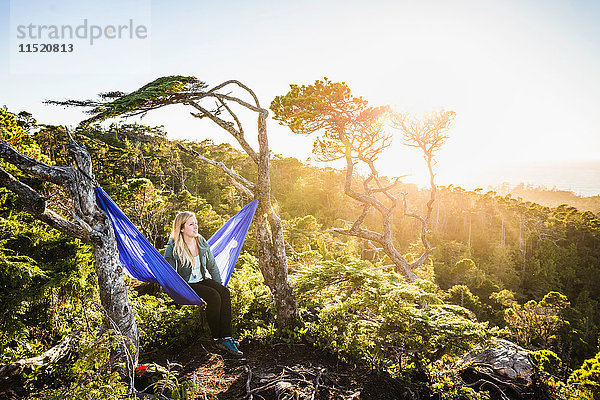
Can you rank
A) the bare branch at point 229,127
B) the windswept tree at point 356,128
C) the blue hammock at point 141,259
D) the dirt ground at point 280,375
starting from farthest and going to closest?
the windswept tree at point 356,128
the bare branch at point 229,127
the blue hammock at point 141,259
the dirt ground at point 280,375

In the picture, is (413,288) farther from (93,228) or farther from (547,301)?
(547,301)

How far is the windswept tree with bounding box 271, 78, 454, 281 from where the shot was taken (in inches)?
195

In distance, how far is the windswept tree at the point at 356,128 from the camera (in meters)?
4.96

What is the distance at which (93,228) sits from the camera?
183cm

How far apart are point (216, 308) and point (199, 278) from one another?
290mm

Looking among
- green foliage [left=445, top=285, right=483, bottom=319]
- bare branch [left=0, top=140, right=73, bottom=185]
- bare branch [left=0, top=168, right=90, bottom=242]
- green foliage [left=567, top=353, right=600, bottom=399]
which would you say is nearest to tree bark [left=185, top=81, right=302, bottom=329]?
bare branch [left=0, top=140, right=73, bottom=185]

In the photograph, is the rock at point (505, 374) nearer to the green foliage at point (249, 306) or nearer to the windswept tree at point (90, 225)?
the green foliage at point (249, 306)

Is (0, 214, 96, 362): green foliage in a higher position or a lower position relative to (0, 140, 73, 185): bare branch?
lower

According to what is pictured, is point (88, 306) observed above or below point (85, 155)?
below

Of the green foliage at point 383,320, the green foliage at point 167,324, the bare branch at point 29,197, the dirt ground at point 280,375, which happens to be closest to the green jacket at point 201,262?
the green foliage at point 167,324

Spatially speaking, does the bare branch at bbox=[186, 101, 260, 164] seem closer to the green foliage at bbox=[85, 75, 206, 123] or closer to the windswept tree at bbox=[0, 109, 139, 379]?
the green foliage at bbox=[85, 75, 206, 123]

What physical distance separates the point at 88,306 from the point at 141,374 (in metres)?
1.02

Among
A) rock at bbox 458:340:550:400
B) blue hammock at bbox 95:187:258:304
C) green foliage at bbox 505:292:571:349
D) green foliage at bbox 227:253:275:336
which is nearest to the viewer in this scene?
blue hammock at bbox 95:187:258:304

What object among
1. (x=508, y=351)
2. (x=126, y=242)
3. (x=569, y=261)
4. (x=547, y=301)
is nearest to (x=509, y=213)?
(x=569, y=261)
